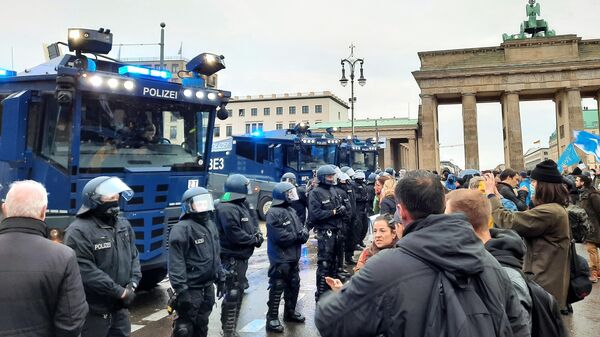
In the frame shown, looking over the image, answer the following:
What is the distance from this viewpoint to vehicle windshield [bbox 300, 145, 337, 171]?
61.2ft

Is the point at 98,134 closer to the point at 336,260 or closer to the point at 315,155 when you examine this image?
the point at 336,260

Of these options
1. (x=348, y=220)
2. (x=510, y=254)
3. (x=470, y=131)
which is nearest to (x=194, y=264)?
(x=510, y=254)

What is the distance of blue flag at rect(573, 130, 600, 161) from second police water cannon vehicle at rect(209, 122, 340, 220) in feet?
30.2

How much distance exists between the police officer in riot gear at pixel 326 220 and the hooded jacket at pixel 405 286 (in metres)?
5.29

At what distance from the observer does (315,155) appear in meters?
19.1

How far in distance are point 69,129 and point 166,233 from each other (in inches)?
77.8

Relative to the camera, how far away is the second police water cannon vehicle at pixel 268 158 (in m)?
18.0

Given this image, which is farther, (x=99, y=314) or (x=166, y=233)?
(x=166, y=233)

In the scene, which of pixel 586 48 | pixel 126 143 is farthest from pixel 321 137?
pixel 586 48

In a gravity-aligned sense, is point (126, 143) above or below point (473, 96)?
below

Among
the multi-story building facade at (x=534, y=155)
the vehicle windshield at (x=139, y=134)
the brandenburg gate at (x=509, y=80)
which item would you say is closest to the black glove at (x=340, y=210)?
the vehicle windshield at (x=139, y=134)

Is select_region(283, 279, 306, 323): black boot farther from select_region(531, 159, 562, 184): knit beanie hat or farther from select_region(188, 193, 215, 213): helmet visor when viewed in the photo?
select_region(531, 159, 562, 184): knit beanie hat

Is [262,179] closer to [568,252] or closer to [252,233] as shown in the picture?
[252,233]

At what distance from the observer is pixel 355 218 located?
35.0 feet
